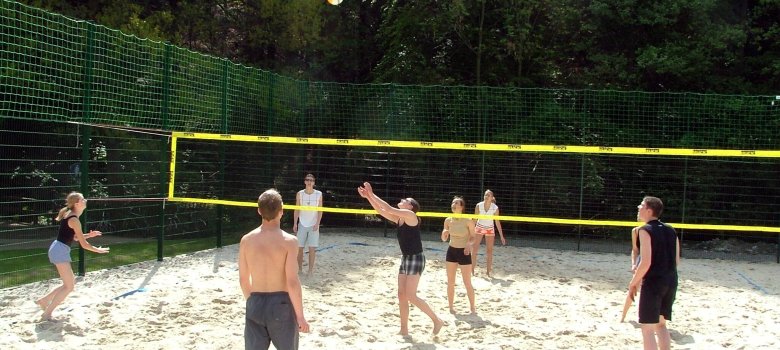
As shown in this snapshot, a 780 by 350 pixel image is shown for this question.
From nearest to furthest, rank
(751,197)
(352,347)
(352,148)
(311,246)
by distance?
1. (352,347)
2. (311,246)
3. (751,197)
4. (352,148)

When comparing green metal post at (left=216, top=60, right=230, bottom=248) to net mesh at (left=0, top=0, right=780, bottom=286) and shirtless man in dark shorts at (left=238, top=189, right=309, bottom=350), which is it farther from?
shirtless man in dark shorts at (left=238, top=189, right=309, bottom=350)

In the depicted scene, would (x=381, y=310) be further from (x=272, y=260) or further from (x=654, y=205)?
(x=272, y=260)

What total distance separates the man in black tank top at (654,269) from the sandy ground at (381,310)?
3.89ft

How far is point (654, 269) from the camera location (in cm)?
542

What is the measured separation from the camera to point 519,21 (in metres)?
15.7

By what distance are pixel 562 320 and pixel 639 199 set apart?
286 inches

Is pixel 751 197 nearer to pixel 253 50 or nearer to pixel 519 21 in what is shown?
pixel 519 21

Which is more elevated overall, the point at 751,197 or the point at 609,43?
the point at 609,43

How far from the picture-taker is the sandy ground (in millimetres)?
6461

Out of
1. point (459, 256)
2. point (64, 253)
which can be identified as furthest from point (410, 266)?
point (64, 253)

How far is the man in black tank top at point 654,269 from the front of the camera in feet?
17.7

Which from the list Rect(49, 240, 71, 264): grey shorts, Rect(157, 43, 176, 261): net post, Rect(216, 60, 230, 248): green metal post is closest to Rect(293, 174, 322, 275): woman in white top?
Rect(157, 43, 176, 261): net post

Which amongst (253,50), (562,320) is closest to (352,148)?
(253,50)

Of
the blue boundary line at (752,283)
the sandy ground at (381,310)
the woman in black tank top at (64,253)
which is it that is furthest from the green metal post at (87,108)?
the blue boundary line at (752,283)
